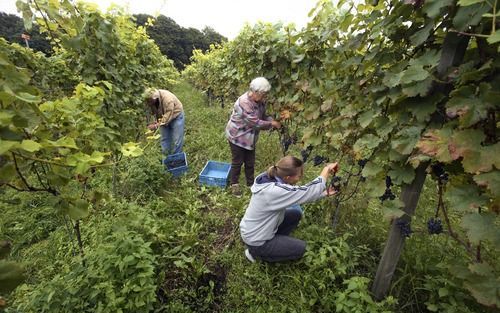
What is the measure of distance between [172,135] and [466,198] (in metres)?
4.29

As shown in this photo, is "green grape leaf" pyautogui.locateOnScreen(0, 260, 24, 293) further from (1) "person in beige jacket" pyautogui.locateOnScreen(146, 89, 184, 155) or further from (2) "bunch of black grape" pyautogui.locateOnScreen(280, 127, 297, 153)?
(1) "person in beige jacket" pyautogui.locateOnScreen(146, 89, 184, 155)

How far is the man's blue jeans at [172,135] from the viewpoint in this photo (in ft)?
15.4

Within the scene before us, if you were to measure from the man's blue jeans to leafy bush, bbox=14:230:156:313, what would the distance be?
8.51 ft

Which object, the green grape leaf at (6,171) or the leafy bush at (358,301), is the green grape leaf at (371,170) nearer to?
the leafy bush at (358,301)

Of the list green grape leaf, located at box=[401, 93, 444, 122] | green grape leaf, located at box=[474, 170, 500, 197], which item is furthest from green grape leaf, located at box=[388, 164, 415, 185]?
green grape leaf, located at box=[474, 170, 500, 197]

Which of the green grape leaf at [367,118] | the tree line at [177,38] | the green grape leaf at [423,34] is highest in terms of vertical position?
the tree line at [177,38]

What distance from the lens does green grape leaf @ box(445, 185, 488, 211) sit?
1.09 meters

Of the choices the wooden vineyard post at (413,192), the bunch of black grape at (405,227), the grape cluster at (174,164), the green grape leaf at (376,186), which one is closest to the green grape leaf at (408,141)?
the wooden vineyard post at (413,192)

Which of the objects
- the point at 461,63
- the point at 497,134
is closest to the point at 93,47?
the point at 461,63

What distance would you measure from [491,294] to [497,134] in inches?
24.4

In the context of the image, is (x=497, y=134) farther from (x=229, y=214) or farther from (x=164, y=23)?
(x=164, y=23)

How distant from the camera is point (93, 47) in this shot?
3033 millimetres

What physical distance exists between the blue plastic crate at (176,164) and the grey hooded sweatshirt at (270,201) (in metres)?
2.14

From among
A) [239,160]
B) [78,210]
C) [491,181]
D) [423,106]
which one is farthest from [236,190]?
[491,181]
